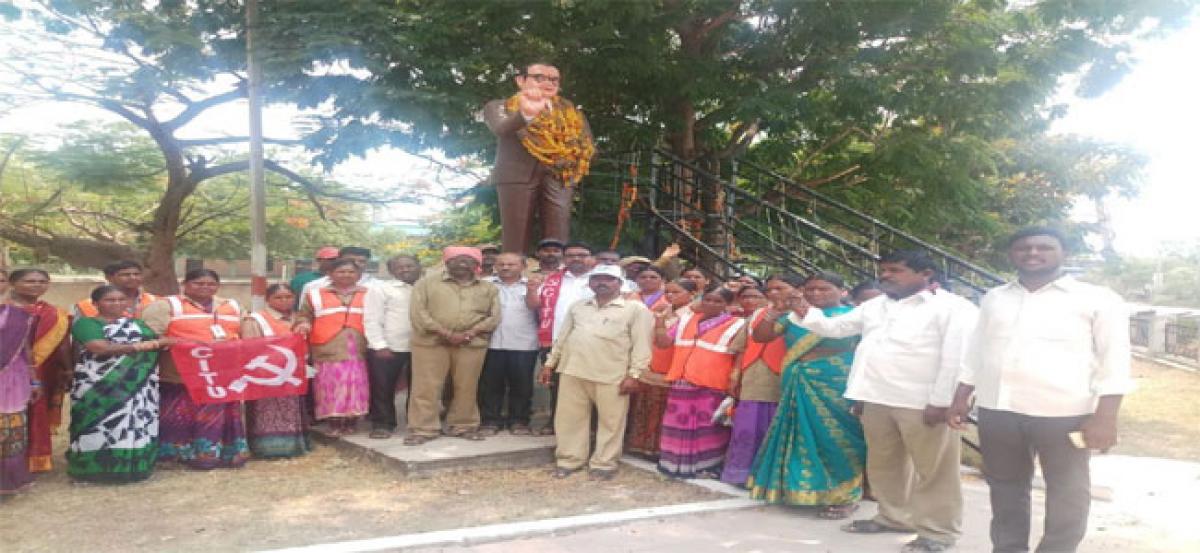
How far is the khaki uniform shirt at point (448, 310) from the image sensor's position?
6688 mm

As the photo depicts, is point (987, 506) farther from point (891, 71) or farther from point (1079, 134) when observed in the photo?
point (1079, 134)

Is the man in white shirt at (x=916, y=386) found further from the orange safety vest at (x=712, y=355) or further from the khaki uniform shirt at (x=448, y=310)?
the khaki uniform shirt at (x=448, y=310)

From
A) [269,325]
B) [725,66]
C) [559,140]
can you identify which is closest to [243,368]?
[269,325]

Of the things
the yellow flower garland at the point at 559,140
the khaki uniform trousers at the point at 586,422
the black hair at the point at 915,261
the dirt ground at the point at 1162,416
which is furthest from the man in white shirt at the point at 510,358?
the dirt ground at the point at 1162,416

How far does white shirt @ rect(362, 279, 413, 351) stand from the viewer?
6.92 metres

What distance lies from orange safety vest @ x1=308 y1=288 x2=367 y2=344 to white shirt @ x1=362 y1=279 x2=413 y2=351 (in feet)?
0.19

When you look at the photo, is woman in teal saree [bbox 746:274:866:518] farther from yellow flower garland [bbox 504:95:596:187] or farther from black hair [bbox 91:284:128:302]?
black hair [bbox 91:284:128:302]

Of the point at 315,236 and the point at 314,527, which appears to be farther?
the point at 315,236

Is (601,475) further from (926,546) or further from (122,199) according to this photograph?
(122,199)

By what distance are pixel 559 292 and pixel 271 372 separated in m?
2.20

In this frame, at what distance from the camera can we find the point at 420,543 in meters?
4.62

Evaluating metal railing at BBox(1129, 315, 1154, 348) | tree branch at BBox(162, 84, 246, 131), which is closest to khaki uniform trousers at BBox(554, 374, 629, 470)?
tree branch at BBox(162, 84, 246, 131)

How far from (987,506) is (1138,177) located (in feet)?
40.7

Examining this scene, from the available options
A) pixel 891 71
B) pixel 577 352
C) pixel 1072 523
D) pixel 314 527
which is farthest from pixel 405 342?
pixel 891 71
